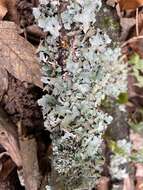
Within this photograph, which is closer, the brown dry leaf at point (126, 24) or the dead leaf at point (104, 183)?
the dead leaf at point (104, 183)

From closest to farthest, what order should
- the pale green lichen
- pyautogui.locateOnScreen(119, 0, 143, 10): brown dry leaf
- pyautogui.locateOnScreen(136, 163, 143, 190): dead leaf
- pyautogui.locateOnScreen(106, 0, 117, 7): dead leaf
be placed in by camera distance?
the pale green lichen
pyautogui.locateOnScreen(106, 0, 117, 7): dead leaf
pyautogui.locateOnScreen(119, 0, 143, 10): brown dry leaf
pyautogui.locateOnScreen(136, 163, 143, 190): dead leaf

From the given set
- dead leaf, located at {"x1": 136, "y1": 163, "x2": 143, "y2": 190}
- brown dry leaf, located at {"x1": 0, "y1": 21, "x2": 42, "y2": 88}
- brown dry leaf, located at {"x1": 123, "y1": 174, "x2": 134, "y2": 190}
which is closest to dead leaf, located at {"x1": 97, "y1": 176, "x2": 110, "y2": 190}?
brown dry leaf, located at {"x1": 123, "y1": 174, "x2": 134, "y2": 190}

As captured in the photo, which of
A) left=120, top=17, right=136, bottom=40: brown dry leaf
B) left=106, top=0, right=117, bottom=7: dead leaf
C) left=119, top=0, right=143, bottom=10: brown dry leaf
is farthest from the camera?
left=120, top=17, right=136, bottom=40: brown dry leaf

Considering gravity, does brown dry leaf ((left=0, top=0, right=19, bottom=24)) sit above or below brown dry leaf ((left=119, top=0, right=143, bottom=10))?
above

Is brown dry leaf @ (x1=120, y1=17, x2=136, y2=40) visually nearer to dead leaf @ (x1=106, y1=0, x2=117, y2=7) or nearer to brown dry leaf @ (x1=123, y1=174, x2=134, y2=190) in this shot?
dead leaf @ (x1=106, y1=0, x2=117, y2=7)

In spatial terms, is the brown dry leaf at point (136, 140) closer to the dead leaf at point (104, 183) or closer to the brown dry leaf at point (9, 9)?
the dead leaf at point (104, 183)

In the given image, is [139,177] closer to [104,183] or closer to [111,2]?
[104,183]

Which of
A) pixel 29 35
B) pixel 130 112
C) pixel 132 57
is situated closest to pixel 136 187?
pixel 130 112

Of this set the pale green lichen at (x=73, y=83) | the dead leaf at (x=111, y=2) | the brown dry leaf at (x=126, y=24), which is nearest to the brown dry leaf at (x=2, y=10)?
the pale green lichen at (x=73, y=83)

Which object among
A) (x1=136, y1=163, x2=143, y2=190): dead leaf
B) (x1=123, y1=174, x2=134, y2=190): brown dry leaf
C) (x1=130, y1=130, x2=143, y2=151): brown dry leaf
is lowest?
(x1=136, y1=163, x2=143, y2=190): dead leaf

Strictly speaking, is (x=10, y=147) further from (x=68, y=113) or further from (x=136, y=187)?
(x=136, y=187)
